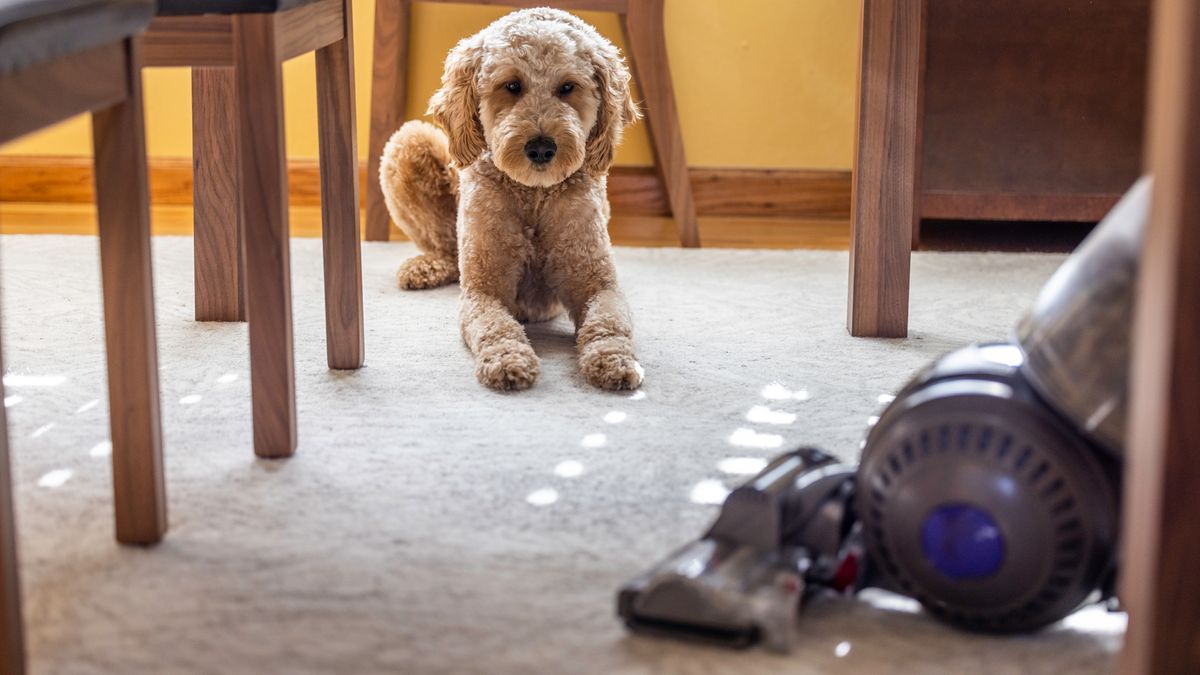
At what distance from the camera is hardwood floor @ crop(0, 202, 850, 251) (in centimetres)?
294

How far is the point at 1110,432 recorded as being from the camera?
0.99 m

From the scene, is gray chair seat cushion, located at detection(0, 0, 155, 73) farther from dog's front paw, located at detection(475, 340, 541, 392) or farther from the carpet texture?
dog's front paw, located at detection(475, 340, 541, 392)

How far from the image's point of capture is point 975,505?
→ 104 cm

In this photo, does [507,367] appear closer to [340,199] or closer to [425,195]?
[340,199]

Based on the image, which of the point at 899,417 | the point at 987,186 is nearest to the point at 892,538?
the point at 899,417

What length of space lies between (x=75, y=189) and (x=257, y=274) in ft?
6.69

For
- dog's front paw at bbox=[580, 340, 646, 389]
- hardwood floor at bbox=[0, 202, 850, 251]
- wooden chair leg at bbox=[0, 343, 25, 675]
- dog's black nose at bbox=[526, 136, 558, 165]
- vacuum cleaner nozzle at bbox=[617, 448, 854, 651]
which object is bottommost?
hardwood floor at bbox=[0, 202, 850, 251]

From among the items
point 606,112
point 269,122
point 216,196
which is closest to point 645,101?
point 606,112

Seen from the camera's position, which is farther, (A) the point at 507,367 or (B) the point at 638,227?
(B) the point at 638,227

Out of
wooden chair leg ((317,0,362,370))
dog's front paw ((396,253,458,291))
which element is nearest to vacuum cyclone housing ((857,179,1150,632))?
wooden chair leg ((317,0,362,370))

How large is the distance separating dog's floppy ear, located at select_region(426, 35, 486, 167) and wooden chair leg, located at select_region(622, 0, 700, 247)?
2.42ft

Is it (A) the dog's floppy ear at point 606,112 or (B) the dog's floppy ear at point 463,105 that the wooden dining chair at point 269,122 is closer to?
(B) the dog's floppy ear at point 463,105

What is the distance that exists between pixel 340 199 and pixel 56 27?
2.67 feet

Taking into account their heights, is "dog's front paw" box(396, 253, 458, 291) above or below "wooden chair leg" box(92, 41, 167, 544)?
below
